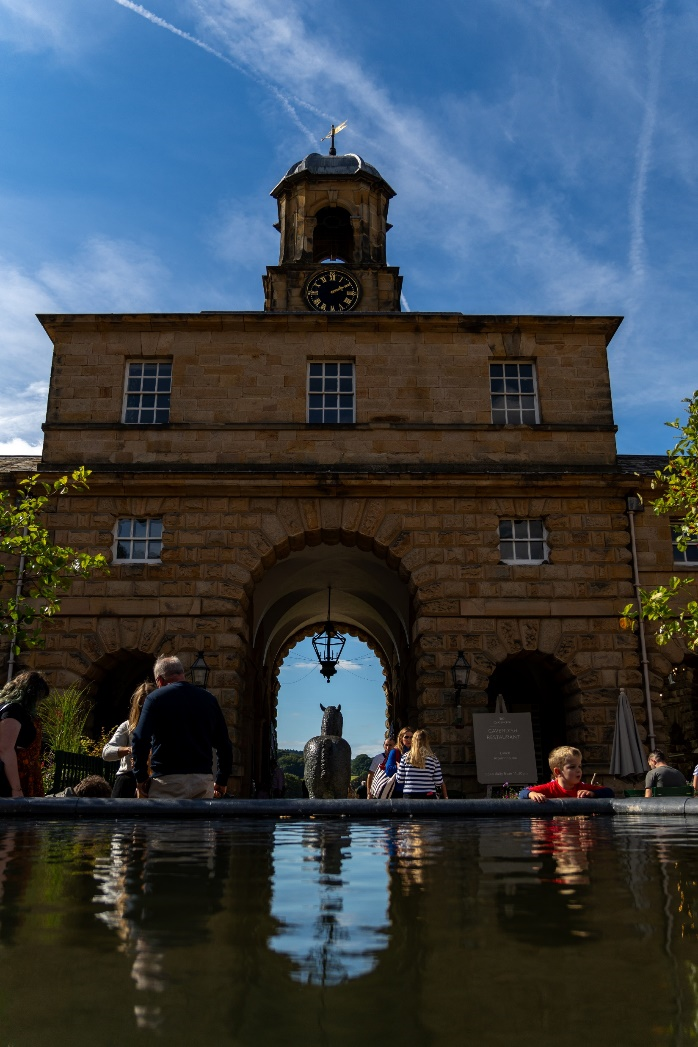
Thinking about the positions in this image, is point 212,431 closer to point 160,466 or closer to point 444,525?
point 160,466

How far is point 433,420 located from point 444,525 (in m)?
2.36

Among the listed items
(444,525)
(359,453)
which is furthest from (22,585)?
(444,525)

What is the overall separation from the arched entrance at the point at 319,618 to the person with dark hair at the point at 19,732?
38.5ft

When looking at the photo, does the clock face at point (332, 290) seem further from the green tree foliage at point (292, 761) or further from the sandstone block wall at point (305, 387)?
the green tree foliage at point (292, 761)

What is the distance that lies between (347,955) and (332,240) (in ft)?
94.3

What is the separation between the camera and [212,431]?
1873 cm

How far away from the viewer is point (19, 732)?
6.72m

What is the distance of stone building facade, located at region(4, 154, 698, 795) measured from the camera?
17312 millimetres

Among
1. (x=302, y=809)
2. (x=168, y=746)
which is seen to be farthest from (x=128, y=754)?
(x=302, y=809)

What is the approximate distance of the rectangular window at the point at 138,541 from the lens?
1781 centimetres

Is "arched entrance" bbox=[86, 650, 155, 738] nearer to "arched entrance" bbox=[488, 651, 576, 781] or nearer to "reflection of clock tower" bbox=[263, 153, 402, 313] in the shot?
"arched entrance" bbox=[488, 651, 576, 781]

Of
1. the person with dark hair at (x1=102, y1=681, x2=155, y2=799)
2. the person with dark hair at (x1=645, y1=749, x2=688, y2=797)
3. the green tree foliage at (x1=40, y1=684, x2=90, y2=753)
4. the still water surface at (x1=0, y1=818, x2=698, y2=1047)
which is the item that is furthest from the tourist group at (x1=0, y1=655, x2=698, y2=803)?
the green tree foliage at (x1=40, y1=684, x2=90, y2=753)

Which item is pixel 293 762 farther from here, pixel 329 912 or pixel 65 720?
pixel 329 912

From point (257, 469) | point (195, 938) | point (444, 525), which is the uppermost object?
point (257, 469)
